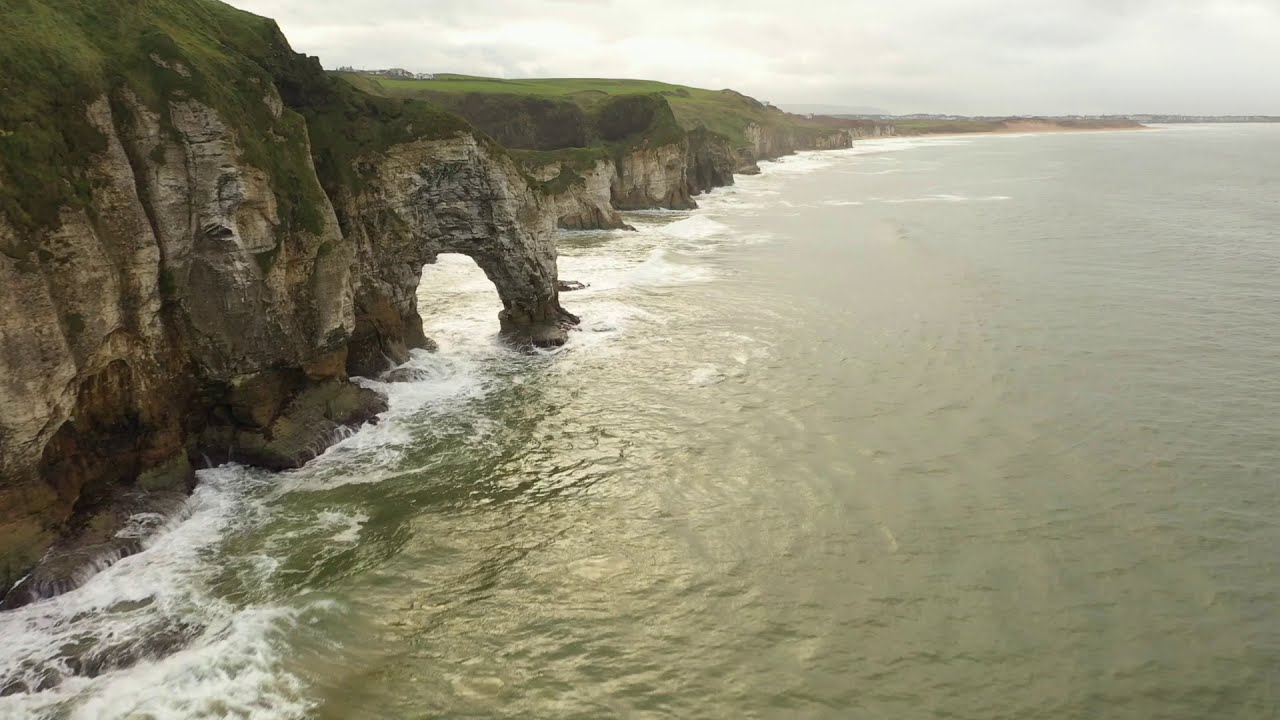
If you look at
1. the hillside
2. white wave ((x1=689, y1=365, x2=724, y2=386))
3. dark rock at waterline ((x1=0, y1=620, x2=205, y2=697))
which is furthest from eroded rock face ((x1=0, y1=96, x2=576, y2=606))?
the hillside

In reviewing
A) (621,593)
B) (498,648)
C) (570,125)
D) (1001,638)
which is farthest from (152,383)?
(570,125)

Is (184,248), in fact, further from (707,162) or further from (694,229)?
(707,162)

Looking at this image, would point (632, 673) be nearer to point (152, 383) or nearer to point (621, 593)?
point (621, 593)

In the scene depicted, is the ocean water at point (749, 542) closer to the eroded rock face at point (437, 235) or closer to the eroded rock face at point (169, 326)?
the eroded rock face at point (169, 326)

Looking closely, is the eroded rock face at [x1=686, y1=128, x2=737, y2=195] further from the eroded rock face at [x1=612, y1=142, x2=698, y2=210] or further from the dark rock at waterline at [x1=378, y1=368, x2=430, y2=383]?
the dark rock at waterline at [x1=378, y1=368, x2=430, y2=383]

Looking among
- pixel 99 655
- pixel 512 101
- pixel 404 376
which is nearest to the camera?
pixel 99 655

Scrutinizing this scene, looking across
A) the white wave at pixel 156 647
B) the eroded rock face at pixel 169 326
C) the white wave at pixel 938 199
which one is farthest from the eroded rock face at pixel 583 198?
the white wave at pixel 156 647

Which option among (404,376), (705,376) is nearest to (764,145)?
(705,376)
